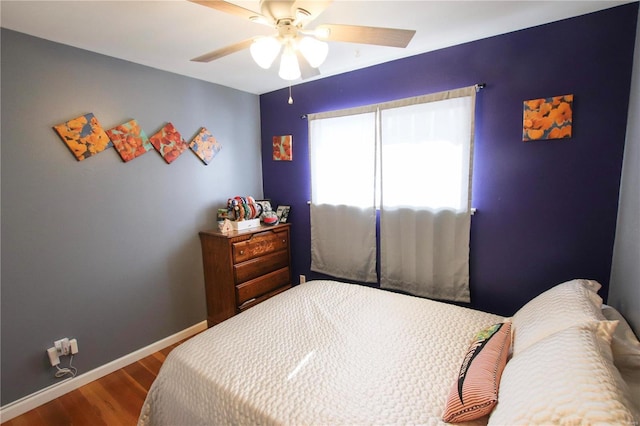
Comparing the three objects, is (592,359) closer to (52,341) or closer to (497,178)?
(497,178)

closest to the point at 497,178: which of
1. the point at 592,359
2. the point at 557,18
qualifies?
the point at 557,18

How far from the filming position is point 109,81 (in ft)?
7.08

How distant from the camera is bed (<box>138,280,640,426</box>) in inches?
33.4

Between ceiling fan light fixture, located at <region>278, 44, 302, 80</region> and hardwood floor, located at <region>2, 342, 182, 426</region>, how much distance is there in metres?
2.26

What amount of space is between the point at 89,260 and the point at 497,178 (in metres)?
3.08

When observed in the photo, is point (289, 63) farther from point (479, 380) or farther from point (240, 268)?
point (240, 268)

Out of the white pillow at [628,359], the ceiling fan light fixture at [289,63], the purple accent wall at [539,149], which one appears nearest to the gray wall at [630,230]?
the purple accent wall at [539,149]

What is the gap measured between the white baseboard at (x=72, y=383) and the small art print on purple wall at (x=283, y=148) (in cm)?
204

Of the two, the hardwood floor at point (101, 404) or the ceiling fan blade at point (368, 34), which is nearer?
the ceiling fan blade at point (368, 34)

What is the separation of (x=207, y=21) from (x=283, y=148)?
1.53 m

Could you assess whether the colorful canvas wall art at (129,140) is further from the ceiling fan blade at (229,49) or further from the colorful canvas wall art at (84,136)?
the ceiling fan blade at (229,49)

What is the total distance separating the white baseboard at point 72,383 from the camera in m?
1.84

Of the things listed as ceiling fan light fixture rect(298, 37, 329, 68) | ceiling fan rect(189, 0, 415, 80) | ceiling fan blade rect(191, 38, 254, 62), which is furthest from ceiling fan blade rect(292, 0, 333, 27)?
ceiling fan blade rect(191, 38, 254, 62)

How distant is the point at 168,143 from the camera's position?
2.50 meters
